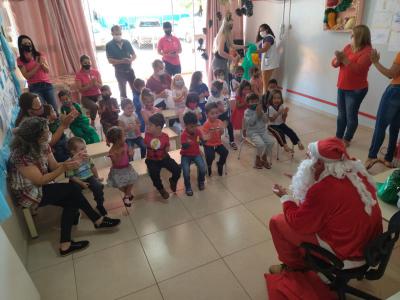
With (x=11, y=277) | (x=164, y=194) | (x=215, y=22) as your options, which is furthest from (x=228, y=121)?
(x=215, y=22)

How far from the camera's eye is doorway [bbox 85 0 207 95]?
682cm

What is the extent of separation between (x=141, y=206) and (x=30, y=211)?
0.97 m

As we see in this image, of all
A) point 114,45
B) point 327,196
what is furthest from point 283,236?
point 114,45

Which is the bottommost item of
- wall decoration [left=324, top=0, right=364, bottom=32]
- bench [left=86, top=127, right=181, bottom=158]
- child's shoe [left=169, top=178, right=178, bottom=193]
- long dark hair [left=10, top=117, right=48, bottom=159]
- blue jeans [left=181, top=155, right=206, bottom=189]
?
child's shoe [left=169, top=178, right=178, bottom=193]

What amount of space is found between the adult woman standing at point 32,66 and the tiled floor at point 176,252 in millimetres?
2024

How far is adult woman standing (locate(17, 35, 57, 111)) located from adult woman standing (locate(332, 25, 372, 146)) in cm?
384

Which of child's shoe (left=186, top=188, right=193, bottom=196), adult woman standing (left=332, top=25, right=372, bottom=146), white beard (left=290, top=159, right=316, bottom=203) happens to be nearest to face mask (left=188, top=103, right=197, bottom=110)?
child's shoe (left=186, top=188, right=193, bottom=196)

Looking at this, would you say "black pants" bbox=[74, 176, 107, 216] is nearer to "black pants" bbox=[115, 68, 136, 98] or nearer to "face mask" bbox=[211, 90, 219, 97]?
"face mask" bbox=[211, 90, 219, 97]

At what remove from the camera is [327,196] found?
1.47 metres

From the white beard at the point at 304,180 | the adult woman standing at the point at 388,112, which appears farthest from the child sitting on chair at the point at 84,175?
the adult woman standing at the point at 388,112

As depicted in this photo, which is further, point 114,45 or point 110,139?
point 114,45

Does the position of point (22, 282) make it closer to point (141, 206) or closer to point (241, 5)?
point (141, 206)

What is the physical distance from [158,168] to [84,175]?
71cm

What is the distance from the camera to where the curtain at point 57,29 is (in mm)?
5316
